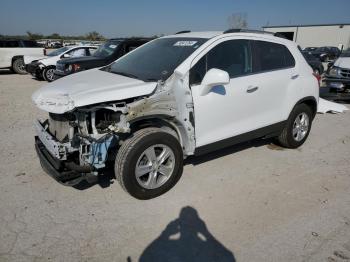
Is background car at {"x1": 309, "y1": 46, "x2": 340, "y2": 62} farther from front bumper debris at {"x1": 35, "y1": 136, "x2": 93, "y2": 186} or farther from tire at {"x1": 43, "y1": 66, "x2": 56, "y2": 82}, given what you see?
front bumper debris at {"x1": 35, "y1": 136, "x2": 93, "y2": 186}

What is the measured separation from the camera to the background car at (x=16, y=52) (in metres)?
15.9

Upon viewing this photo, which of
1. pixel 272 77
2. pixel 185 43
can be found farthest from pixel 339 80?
pixel 185 43

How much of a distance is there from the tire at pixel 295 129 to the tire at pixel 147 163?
2.18 metres

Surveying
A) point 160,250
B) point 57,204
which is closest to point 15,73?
point 57,204

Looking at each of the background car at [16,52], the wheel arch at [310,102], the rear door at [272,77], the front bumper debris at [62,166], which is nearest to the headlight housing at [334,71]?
the wheel arch at [310,102]

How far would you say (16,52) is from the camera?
16.1m

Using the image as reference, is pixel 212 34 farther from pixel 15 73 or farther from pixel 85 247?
pixel 15 73

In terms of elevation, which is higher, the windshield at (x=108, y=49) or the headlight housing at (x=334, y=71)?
the windshield at (x=108, y=49)

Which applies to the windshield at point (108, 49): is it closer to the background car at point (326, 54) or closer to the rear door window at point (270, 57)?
the rear door window at point (270, 57)

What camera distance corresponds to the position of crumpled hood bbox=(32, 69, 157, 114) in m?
3.20

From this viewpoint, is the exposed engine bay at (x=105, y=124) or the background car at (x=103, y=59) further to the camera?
the background car at (x=103, y=59)

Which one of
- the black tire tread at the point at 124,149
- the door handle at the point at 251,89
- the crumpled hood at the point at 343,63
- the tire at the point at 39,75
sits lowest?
the tire at the point at 39,75

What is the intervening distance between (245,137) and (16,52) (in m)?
15.2

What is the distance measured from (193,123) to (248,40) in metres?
1.53
